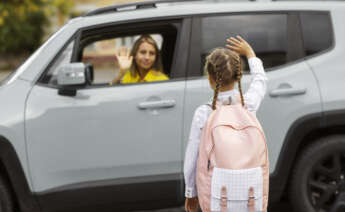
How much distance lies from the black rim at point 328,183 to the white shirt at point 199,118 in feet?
4.57

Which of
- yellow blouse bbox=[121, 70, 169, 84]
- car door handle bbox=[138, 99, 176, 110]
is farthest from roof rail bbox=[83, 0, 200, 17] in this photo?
car door handle bbox=[138, 99, 176, 110]

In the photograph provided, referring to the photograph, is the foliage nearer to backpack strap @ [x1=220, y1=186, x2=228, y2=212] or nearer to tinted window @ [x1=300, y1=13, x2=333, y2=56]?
tinted window @ [x1=300, y1=13, x2=333, y2=56]

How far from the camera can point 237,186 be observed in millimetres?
2355

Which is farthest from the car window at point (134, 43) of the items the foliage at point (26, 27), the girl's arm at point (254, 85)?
the foliage at point (26, 27)

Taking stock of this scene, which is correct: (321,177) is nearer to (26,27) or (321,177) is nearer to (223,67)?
(223,67)

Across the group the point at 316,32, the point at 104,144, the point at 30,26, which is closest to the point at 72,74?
the point at 104,144

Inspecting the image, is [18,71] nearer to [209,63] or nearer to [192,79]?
[192,79]

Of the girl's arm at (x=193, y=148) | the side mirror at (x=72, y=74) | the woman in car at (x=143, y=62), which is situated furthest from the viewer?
the woman in car at (x=143, y=62)

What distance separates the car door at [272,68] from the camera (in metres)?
3.66

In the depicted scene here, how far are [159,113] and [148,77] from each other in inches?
18.1

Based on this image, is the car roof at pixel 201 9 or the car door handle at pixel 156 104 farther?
the car roof at pixel 201 9

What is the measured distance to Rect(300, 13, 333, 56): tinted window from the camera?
3820 mm

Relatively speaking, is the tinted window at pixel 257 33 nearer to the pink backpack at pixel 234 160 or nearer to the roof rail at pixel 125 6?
the roof rail at pixel 125 6

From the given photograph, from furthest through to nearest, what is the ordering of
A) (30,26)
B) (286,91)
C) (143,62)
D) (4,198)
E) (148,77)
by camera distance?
1. (30,26)
2. (143,62)
3. (148,77)
4. (286,91)
5. (4,198)
